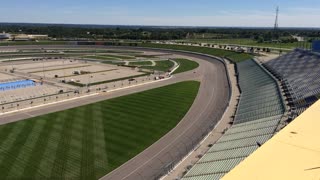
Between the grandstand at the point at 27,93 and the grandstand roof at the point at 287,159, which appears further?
the grandstand at the point at 27,93

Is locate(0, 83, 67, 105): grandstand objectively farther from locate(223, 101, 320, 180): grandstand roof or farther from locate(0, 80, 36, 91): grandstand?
locate(223, 101, 320, 180): grandstand roof

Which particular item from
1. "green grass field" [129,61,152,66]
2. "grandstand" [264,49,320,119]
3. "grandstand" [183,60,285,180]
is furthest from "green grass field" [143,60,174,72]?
"grandstand" [183,60,285,180]

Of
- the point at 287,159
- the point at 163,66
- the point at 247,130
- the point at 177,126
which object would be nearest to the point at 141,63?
the point at 163,66

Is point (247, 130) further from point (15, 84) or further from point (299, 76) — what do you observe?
point (15, 84)

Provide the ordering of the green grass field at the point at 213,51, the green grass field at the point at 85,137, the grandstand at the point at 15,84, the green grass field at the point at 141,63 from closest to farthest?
the green grass field at the point at 85,137
the grandstand at the point at 15,84
the green grass field at the point at 213,51
the green grass field at the point at 141,63

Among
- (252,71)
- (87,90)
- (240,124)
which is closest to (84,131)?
(240,124)

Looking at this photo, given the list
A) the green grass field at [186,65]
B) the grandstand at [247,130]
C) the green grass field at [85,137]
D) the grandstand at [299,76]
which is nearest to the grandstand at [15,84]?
the green grass field at [85,137]

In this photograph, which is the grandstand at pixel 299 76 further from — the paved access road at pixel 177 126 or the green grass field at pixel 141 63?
the green grass field at pixel 141 63
